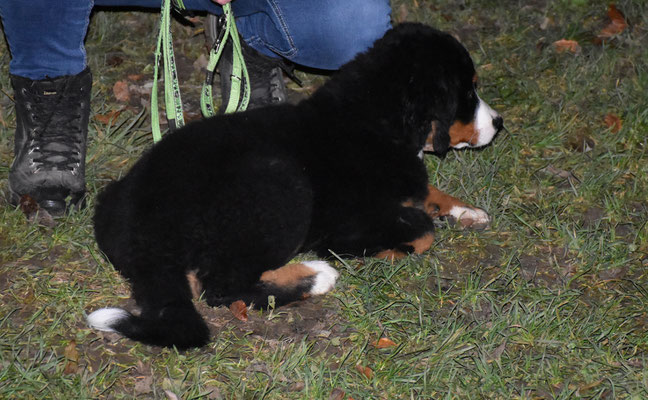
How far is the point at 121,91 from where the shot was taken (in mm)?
4848

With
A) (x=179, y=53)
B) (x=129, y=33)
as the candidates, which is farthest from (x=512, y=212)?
(x=129, y=33)

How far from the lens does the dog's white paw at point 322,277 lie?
11.3ft

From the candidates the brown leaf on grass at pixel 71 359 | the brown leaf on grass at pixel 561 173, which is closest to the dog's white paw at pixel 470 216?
the brown leaf on grass at pixel 561 173

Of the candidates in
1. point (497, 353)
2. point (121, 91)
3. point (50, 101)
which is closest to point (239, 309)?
point (497, 353)

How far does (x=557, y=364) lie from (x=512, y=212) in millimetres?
1115

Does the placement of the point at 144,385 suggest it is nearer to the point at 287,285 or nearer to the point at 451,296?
the point at 287,285

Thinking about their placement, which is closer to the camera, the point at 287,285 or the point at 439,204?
the point at 287,285

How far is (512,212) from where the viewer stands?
4035 millimetres

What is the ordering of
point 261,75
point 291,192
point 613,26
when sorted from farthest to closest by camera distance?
1. point 613,26
2. point 261,75
3. point 291,192

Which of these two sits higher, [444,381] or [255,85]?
[255,85]

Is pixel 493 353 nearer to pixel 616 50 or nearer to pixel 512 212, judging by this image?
pixel 512 212

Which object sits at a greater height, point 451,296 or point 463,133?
point 463,133

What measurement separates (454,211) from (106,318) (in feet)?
6.18

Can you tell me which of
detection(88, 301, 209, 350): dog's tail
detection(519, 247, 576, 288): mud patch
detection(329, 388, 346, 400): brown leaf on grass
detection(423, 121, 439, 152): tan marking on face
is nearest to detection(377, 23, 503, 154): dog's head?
detection(423, 121, 439, 152): tan marking on face
